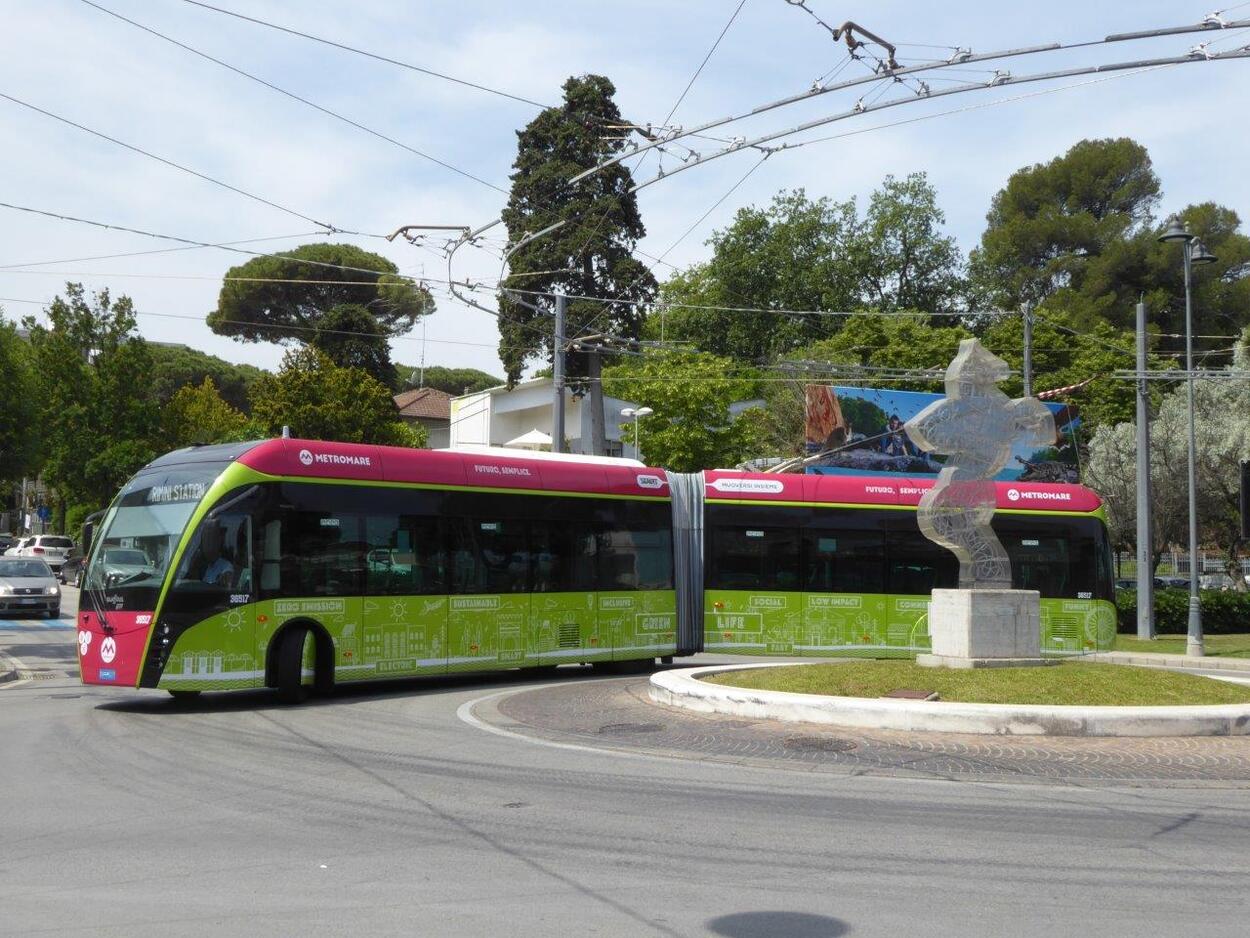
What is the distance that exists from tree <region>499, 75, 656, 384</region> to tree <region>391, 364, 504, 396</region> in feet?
150

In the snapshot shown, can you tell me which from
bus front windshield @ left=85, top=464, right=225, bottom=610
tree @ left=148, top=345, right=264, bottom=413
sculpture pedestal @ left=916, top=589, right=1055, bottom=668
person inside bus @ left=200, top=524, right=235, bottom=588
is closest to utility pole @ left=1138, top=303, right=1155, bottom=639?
sculpture pedestal @ left=916, top=589, right=1055, bottom=668

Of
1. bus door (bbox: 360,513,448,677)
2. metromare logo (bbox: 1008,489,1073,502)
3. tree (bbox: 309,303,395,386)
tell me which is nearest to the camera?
bus door (bbox: 360,513,448,677)

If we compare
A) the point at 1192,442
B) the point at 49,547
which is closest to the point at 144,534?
the point at 1192,442

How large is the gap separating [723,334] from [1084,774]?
189 feet

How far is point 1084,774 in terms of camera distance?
34.4 feet

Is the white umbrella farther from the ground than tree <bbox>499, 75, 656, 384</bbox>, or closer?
closer

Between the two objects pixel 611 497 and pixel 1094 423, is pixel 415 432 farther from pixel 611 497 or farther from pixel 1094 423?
pixel 611 497

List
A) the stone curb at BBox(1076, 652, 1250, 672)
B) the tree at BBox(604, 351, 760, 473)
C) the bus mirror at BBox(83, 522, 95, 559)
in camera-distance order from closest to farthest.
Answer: the bus mirror at BBox(83, 522, 95, 559)
the stone curb at BBox(1076, 652, 1250, 672)
the tree at BBox(604, 351, 760, 473)

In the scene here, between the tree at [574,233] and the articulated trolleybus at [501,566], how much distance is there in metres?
18.9

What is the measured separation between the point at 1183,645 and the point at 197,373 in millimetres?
61377

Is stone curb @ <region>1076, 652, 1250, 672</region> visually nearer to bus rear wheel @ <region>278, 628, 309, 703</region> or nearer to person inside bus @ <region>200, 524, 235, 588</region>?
bus rear wheel @ <region>278, 628, 309, 703</region>

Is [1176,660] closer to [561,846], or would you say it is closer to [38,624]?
[561,846]

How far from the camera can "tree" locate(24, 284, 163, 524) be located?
51.9 m

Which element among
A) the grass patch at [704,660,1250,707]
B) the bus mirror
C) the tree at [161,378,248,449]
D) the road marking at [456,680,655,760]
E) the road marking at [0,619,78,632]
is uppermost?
the tree at [161,378,248,449]
